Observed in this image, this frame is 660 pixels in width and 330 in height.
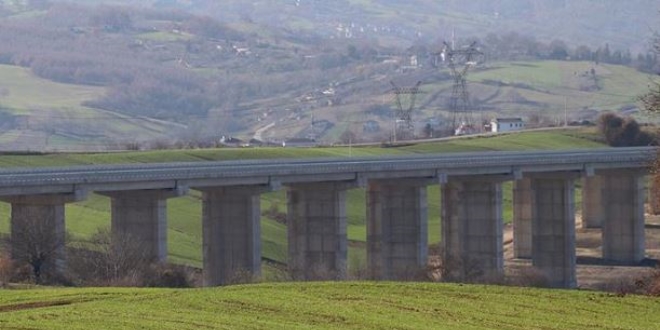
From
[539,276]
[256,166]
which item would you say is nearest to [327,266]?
[256,166]

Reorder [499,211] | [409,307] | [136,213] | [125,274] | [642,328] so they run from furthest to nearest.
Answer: [499,211] → [136,213] → [125,274] → [409,307] → [642,328]

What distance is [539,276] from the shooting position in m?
85.7

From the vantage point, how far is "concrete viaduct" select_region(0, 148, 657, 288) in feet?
246

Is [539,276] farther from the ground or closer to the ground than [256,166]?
closer to the ground

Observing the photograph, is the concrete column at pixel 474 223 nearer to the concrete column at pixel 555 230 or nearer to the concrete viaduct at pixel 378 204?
the concrete viaduct at pixel 378 204

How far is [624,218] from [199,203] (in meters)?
23.8

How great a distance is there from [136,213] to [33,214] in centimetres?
778

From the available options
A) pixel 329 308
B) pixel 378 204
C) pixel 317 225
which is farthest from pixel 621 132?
pixel 329 308

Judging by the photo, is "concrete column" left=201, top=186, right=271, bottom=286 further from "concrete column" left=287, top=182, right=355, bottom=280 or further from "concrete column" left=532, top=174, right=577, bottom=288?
"concrete column" left=532, top=174, right=577, bottom=288

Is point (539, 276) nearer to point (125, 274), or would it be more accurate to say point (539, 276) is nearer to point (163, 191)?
point (163, 191)

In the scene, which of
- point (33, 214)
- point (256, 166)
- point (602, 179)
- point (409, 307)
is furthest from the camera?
point (602, 179)

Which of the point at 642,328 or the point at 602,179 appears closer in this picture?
the point at 642,328

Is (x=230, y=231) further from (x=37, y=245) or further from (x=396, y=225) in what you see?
(x=37, y=245)

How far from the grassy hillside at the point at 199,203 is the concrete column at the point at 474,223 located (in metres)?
5.16
